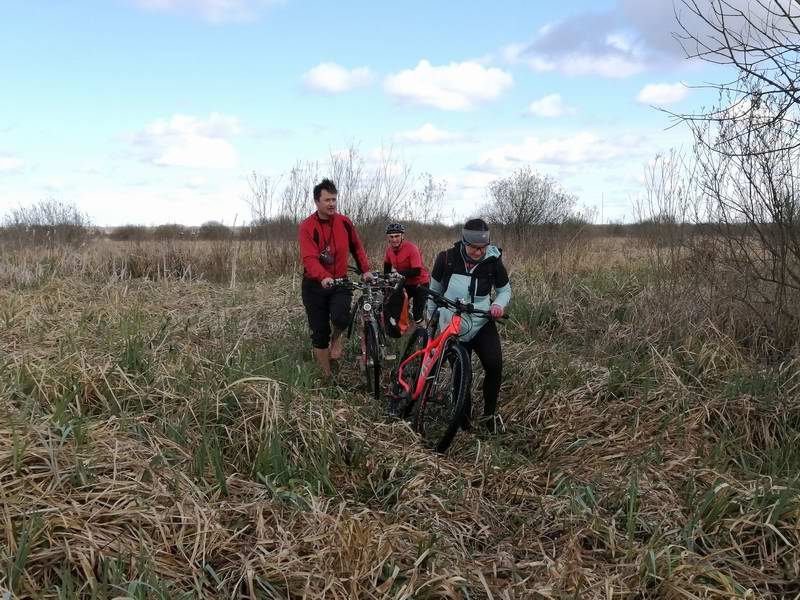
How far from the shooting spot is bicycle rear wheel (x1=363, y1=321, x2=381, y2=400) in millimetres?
5773

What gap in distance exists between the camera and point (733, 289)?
6.50 m

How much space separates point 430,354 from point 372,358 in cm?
118

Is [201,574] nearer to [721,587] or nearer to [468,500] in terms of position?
[468,500]

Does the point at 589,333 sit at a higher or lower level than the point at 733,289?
lower

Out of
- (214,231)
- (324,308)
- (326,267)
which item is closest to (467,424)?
(324,308)

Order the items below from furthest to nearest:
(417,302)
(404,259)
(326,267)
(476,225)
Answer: (417,302)
(404,259)
(326,267)
(476,225)

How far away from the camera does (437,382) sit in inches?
186

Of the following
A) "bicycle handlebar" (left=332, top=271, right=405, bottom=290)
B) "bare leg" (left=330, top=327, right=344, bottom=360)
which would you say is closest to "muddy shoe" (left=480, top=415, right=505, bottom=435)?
"bicycle handlebar" (left=332, top=271, right=405, bottom=290)

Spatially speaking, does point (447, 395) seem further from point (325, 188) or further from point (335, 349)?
point (325, 188)

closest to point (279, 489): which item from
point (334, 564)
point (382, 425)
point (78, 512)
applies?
A: point (334, 564)

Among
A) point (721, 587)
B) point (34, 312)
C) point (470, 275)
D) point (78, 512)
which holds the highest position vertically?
point (470, 275)

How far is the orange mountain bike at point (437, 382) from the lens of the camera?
441 centimetres

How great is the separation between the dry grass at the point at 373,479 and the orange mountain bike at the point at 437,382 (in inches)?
8.6

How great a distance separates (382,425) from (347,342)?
2.78m
